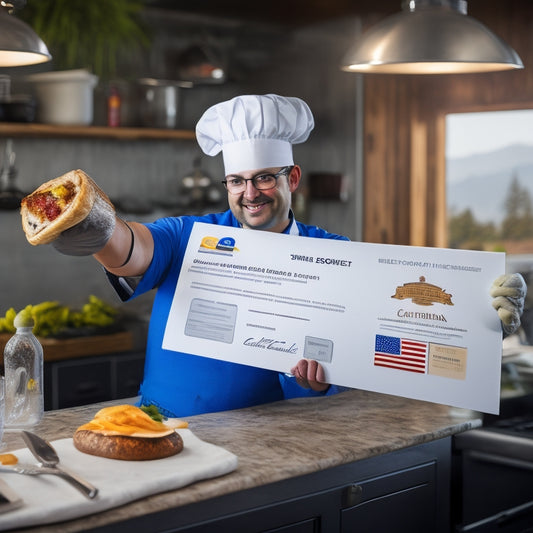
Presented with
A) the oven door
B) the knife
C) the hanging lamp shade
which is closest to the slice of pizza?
the knife

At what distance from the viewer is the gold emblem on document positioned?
6.36ft

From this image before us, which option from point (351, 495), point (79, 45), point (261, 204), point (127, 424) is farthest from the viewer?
point (79, 45)

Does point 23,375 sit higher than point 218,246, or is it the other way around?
point 218,246

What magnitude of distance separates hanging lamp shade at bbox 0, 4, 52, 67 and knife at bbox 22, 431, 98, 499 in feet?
4.29

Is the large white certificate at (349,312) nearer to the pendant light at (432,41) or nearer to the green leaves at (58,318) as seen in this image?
the pendant light at (432,41)

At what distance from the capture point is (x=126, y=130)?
4.39 m

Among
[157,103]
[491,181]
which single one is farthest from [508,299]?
[491,181]

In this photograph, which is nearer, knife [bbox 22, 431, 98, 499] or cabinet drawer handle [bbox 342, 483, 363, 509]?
knife [bbox 22, 431, 98, 499]

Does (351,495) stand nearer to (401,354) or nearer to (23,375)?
(401,354)

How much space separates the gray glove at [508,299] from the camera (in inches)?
72.9

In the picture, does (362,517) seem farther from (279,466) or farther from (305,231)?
(305,231)

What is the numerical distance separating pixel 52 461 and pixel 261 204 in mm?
1062

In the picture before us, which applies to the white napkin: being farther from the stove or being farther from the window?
the window

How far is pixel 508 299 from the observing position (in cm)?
186
